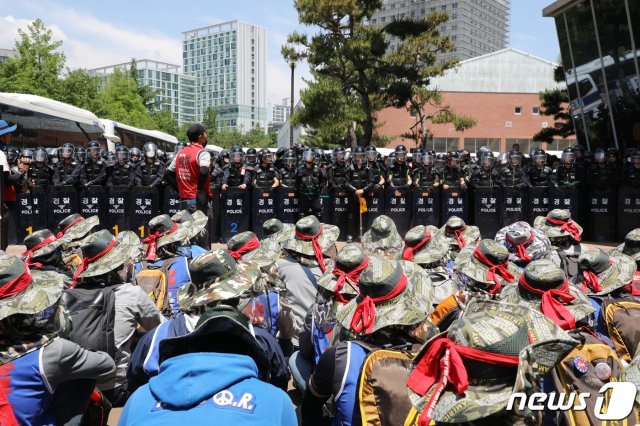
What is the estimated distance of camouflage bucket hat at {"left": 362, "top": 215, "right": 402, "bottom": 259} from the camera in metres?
5.55

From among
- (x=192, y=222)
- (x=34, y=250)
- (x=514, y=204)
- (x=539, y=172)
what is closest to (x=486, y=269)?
(x=192, y=222)

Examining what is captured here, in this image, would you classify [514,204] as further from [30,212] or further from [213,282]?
[213,282]

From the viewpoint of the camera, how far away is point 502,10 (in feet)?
502

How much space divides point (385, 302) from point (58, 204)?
11322 millimetres

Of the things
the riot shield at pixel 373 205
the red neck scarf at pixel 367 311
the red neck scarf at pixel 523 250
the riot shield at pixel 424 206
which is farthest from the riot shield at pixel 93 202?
the red neck scarf at pixel 367 311

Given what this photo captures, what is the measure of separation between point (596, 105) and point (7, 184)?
17967mm

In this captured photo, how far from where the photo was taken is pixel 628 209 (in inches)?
506

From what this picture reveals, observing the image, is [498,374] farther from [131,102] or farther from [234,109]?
[234,109]

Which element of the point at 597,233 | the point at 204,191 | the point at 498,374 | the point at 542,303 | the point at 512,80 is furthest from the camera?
the point at 512,80

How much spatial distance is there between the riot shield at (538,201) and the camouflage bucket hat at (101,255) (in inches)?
424

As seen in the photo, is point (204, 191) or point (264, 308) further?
point (204, 191)

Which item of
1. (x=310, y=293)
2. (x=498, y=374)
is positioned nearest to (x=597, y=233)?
(x=310, y=293)

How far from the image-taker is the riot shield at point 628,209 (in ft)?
41.8

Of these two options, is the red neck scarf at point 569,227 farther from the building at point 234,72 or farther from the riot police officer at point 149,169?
the building at point 234,72
